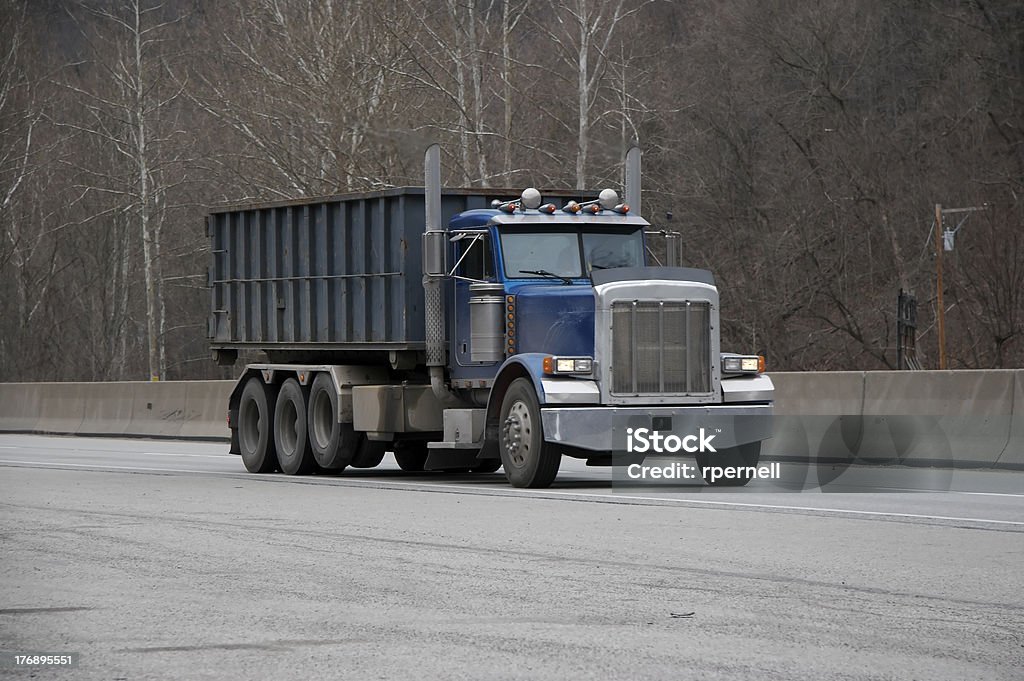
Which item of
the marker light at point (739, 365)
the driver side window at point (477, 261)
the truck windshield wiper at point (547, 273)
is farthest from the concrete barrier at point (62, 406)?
the marker light at point (739, 365)

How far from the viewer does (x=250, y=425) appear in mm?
21641

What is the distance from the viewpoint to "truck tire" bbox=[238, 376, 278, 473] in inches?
827

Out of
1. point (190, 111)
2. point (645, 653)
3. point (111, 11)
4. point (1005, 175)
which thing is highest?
Result: point (111, 11)

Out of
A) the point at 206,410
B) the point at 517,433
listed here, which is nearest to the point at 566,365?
the point at 517,433

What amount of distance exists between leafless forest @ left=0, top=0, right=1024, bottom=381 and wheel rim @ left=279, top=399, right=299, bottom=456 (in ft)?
39.1

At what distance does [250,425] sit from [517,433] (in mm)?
6092

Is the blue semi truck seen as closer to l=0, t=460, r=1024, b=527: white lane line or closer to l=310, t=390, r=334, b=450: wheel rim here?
l=310, t=390, r=334, b=450: wheel rim

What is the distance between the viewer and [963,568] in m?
9.95

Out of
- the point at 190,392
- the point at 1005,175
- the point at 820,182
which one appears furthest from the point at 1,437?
the point at 1005,175

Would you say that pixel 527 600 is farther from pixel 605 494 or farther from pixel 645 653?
pixel 605 494

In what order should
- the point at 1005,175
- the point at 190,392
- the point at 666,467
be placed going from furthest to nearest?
1. the point at 1005,175
2. the point at 190,392
3. the point at 666,467

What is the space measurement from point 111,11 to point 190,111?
4.13 metres

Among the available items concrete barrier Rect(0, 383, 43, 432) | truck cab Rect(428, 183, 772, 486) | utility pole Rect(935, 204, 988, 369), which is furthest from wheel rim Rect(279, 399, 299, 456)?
utility pole Rect(935, 204, 988, 369)

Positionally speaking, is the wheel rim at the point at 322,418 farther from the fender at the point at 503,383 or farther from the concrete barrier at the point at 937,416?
the concrete barrier at the point at 937,416
